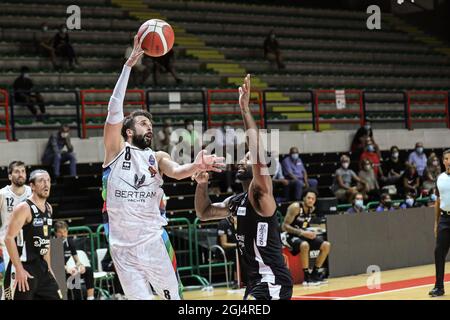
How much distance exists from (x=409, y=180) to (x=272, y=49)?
7.10 m

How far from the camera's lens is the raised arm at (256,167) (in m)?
6.20

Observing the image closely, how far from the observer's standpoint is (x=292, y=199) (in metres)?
18.2

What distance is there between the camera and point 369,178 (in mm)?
19359

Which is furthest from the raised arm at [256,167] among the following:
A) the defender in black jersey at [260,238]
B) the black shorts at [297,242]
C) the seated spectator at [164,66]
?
the seated spectator at [164,66]

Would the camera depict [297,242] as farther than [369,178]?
No

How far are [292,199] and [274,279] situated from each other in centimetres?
1182

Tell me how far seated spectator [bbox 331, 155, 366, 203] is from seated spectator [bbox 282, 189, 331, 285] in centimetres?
384

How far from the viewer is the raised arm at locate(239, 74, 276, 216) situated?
6.20m

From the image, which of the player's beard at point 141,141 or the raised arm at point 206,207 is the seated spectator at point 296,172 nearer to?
the raised arm at point 206,207

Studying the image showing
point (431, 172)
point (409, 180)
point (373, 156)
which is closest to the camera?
point (409, 180)

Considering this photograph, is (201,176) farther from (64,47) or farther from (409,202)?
(64,47)

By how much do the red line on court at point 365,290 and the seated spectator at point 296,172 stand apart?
4399mm

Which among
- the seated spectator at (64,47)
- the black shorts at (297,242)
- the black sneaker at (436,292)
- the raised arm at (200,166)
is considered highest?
the seated spectator at (64,47)

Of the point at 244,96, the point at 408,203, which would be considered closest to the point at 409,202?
the point at 408,203
